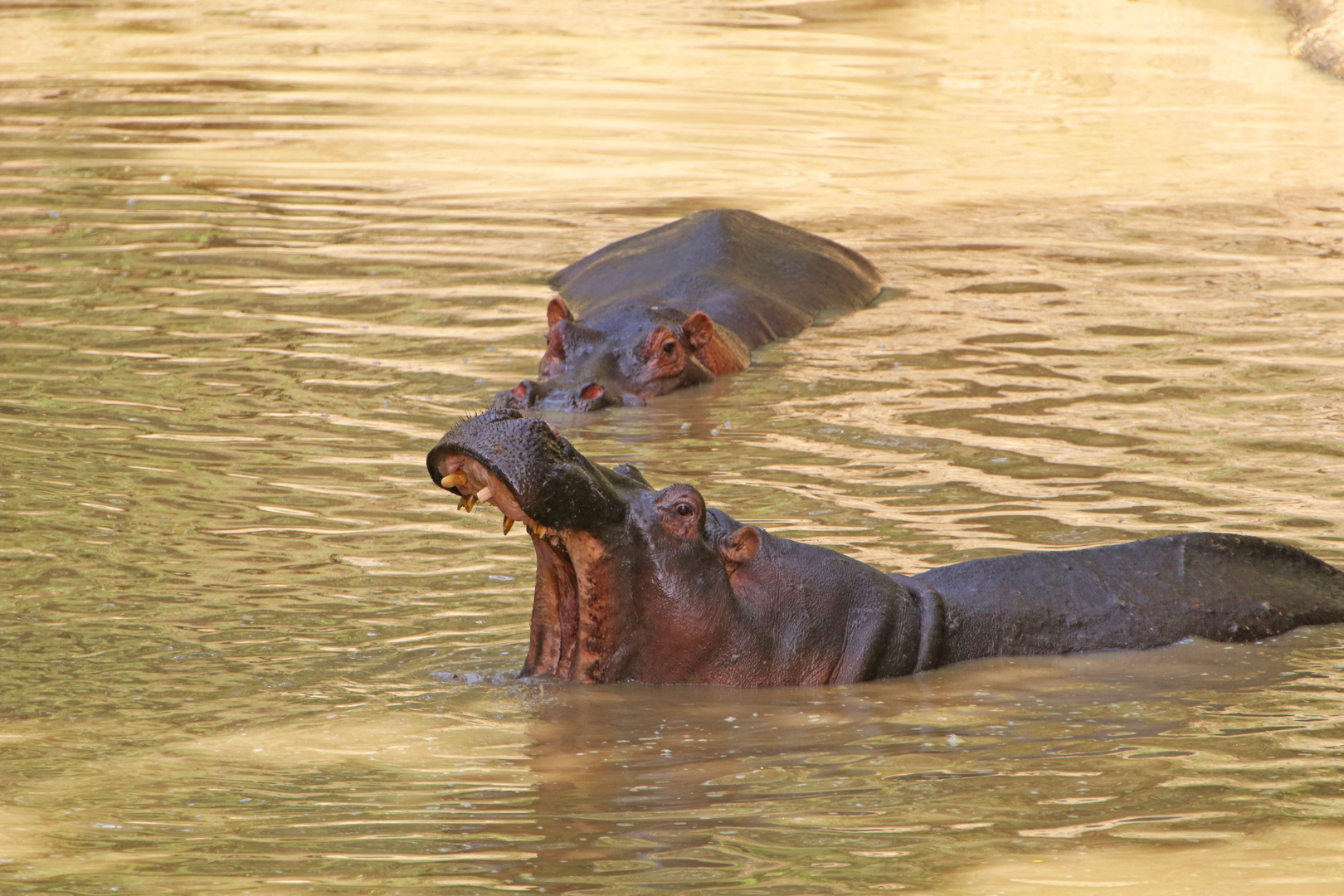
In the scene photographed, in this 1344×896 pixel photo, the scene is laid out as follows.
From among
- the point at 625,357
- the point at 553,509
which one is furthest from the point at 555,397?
the point at 553,509

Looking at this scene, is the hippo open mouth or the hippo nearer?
the hippo open mouth

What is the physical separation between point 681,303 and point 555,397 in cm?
173

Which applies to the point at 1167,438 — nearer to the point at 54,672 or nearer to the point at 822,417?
the point at 822,417

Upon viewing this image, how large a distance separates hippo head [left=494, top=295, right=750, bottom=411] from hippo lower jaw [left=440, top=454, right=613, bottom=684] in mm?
3726

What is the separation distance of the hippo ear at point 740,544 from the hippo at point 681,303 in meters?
3.57

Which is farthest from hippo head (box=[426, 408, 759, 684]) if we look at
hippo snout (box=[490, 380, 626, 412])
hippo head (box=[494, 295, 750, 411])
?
hippo head (box=[494, 295, 750, 411])

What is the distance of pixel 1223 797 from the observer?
3885mm

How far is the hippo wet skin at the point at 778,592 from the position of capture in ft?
14.5

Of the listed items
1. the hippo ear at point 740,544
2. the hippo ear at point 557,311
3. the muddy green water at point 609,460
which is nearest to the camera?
the muddy green water at point 609,460

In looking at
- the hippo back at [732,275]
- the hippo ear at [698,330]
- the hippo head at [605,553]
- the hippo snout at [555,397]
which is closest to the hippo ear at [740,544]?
the hippo head at [605,553]

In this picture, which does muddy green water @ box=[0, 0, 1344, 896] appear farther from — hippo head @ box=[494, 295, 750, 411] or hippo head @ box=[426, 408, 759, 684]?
hippo head @ box=[494, 295, 750, 411]

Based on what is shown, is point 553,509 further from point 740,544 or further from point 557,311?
point 557,311

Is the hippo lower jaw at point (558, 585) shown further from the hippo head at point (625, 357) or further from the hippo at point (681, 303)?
the hippo head at point (625, 357)

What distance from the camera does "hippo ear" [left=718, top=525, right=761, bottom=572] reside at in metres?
4.76
